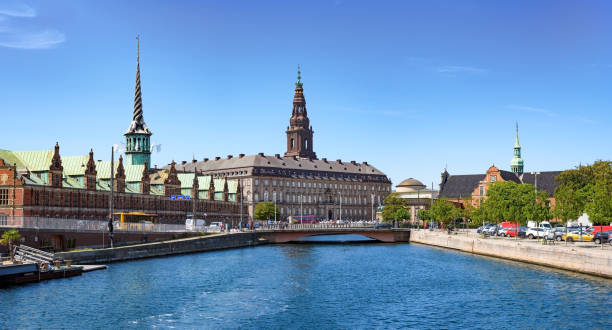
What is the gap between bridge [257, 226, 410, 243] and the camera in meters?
137

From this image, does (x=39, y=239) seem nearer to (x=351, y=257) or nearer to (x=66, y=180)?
(x=66, y=180)

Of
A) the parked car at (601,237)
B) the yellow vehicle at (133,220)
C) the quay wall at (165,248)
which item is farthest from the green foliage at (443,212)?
the parked car at (601,237)

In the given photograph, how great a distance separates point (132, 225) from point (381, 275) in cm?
3777

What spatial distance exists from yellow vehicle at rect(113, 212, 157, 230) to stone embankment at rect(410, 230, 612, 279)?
49.0 m

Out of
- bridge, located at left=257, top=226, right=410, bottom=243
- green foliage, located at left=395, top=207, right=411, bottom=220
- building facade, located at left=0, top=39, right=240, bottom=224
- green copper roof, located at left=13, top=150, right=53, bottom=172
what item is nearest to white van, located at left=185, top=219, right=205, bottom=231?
building facade, located at left=0, top=39, right=240, bottom=224

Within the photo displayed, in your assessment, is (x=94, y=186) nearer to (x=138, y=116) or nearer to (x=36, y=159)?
(x=36, y=159)

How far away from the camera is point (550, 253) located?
245 feet

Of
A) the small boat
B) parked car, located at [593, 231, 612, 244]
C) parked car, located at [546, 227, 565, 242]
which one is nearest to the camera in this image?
the small boat

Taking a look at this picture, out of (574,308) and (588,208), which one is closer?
(574,308)

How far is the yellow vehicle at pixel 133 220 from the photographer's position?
92.0 metres

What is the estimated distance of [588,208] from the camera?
86.9m

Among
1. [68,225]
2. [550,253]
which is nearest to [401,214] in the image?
[550,253]

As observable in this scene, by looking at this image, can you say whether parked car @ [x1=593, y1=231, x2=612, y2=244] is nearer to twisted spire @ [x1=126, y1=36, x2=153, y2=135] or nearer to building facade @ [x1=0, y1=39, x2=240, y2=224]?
building facade @ [x1=0, y1=39, x2=240, y2=224]

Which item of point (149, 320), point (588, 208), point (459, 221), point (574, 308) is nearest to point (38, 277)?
point (149, 320)
